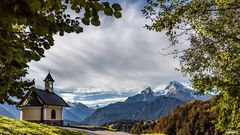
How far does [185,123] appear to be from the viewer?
433 ft

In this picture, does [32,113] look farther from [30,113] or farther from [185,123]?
[185,123]

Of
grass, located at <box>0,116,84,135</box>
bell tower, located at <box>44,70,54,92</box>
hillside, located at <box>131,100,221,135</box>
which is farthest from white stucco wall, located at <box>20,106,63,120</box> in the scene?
hillside, located at <box>131,100,221,135</box>

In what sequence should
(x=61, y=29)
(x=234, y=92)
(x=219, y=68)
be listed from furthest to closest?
(x=219, y=68) → (x=234, y=92) → (x=61, y=29)

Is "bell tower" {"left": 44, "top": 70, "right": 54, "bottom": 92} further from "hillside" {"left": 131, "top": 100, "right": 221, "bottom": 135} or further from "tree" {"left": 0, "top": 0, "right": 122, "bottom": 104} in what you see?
"tree" {"left": 0, "top": 0, "right": 122, "bottom": 104}

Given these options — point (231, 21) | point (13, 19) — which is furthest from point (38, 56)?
point (231, 21)

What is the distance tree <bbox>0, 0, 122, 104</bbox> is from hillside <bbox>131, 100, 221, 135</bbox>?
107 metres

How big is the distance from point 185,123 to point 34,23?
435ft

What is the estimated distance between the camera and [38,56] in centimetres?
550

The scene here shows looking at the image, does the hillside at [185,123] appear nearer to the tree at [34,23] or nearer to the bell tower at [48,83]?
the bell tower at [48,83]

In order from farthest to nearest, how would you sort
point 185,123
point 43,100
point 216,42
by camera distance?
1. point 185,123
2. point 43,100
3. point 216,42

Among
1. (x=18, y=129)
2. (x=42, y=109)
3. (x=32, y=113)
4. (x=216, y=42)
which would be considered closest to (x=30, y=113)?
(x=32, y=113)

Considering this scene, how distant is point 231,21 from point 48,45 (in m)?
12.0

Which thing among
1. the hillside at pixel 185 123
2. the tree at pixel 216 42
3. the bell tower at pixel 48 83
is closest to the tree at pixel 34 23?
the tree at pixel 216 42

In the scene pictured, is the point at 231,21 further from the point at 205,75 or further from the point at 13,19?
the point at 13,19
